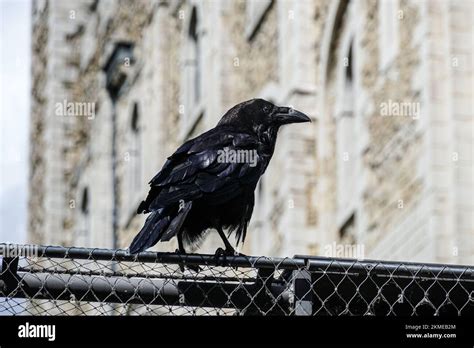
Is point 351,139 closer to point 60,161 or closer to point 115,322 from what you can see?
point 115,322

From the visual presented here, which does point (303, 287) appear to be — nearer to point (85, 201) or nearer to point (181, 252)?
point (181, 252)

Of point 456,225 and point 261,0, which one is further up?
point 261,0

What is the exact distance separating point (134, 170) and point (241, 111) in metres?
18.2

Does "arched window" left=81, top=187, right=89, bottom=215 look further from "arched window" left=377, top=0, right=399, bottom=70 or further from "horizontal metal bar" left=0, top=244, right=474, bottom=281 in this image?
"horizontal metal bar" left=0, top=244, right=474, bottom=281

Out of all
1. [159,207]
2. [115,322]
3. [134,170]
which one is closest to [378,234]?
[159,207]

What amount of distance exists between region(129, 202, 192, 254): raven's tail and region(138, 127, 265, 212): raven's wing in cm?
5

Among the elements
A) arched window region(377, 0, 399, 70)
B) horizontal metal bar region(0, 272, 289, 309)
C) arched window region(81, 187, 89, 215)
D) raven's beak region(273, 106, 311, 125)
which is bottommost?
horizontal metal bar region(0, 272, 289, 309)

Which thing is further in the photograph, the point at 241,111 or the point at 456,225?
the point at 456,225

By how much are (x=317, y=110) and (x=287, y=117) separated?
9.09m

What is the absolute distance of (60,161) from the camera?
3503 cm

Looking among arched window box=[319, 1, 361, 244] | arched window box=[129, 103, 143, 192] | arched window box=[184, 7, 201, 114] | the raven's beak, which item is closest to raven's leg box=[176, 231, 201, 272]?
the raven's beak

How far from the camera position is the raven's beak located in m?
10.2

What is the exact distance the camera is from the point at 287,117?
1025cm

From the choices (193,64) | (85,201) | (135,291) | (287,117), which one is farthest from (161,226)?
(85,201)
